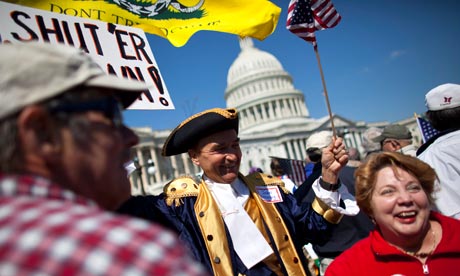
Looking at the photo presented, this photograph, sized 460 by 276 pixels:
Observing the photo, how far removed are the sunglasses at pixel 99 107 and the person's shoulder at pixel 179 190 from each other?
5.87 feet

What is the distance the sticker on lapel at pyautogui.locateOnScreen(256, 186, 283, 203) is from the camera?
115 inches

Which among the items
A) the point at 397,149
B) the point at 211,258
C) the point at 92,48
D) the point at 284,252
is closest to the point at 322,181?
the point at 284,252

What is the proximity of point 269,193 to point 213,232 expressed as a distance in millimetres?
651

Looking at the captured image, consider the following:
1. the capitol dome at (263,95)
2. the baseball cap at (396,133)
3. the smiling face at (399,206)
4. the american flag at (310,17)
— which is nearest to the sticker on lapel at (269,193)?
the smiling face at (399,206)

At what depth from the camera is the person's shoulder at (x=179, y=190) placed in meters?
2.80

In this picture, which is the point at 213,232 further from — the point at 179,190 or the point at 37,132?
the point at 37,132

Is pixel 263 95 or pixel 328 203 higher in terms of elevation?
pixel 263 95

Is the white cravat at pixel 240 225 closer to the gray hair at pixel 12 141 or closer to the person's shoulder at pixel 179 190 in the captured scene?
the person's shoulder at pixel 179 190

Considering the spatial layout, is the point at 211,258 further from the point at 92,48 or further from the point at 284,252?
the point at 92,48

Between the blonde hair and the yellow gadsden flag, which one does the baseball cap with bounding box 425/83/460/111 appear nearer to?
the blonde hair

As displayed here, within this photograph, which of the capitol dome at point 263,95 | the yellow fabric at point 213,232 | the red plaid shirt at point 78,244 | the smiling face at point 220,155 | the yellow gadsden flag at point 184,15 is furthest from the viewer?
the capitol dome at point 263,95

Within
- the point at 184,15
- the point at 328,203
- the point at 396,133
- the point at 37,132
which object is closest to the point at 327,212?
the point at 328,203

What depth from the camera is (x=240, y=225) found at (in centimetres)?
265

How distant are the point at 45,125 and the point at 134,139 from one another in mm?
328
